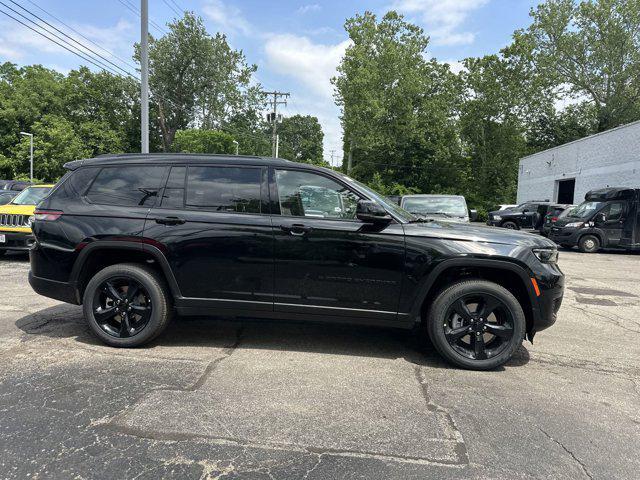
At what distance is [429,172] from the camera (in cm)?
4375

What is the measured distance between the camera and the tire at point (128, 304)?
14.1 ft

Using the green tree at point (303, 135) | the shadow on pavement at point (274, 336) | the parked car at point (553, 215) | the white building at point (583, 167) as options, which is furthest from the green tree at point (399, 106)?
the green tree at point (303, 135)

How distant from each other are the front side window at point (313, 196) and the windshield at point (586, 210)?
48.2 feet

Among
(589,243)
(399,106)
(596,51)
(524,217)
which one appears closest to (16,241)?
(589,243)

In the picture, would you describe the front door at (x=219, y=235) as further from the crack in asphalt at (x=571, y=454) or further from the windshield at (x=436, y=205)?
the windshield at (x=436, y=205)

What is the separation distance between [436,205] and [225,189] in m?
7.92

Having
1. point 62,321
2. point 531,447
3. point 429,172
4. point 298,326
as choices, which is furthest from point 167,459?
point 429,172

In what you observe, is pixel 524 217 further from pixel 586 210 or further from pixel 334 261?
pixel 334 261

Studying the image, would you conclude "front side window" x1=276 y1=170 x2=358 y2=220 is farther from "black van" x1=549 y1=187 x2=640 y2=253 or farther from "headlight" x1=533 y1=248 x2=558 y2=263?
"black van" x1=549 y1=187 x2=640 y2=253

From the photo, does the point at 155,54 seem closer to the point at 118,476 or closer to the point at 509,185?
the point at 509,185

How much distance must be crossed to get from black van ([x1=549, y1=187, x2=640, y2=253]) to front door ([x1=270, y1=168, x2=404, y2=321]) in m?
14.3

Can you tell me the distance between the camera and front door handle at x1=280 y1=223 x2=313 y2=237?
4094 millimetres

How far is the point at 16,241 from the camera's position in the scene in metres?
9.50

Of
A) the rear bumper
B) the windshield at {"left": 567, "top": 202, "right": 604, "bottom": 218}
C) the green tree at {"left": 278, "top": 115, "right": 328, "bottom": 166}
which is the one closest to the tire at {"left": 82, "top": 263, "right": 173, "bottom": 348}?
the rear bumper
